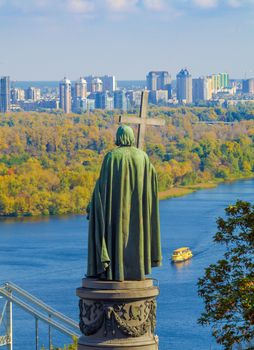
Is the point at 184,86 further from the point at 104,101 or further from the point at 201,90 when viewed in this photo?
the point at 104,101

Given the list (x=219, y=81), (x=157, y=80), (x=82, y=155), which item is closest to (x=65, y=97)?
(x=157, y=80)

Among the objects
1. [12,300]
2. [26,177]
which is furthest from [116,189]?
[26,177]

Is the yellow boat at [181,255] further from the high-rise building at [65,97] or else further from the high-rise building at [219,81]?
the high-rise building at [219,81]

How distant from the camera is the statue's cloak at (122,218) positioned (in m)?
6.83

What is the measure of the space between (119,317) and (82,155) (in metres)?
72.8

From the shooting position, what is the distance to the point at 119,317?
6.83 metres

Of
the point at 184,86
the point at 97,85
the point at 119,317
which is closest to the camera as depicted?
the point at 119,317

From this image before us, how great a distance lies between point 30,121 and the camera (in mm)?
104438

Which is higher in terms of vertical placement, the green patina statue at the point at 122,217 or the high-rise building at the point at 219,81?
the green patina statue at the point at 122,217

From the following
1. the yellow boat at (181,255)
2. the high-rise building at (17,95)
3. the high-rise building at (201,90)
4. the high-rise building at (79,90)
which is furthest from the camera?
the high-rise building at (201,90)

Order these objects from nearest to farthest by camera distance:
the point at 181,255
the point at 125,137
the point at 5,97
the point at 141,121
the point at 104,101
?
1. the point at 125,137
2. the point at 141,121
3. the point at 181,255
4. the point at 5,97
5. the point at 104,101

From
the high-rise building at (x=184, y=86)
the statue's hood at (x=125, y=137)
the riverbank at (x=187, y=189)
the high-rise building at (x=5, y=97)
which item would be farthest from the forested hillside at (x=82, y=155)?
the statue's hood at (x=125, y=137)

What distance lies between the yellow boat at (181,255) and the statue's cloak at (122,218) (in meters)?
28.4

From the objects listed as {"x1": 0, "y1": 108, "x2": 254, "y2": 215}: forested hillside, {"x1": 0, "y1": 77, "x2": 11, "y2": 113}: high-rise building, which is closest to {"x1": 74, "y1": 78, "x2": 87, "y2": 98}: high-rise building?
{"x1": 0, "y1": 77, "x2": 11, "y2": 113}: high-rise building
